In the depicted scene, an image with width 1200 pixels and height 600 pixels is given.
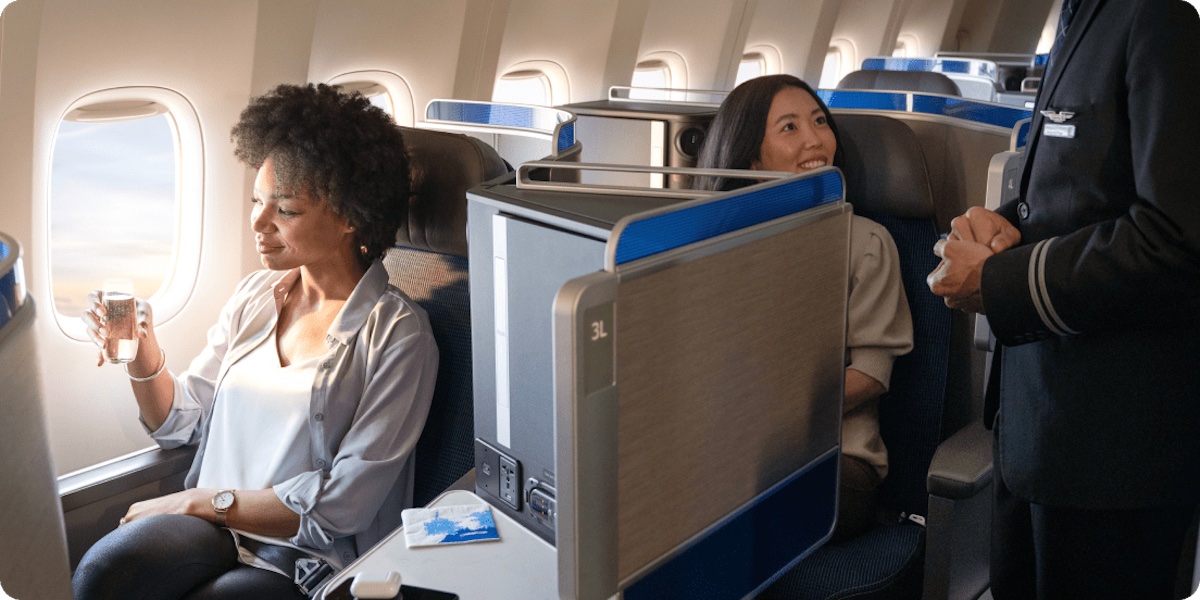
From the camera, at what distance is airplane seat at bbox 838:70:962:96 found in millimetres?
6305

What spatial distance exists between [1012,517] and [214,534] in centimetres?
152

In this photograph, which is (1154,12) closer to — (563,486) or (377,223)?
(563,486)

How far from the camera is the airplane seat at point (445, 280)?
2.29 m

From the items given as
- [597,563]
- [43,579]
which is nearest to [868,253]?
[597,563]

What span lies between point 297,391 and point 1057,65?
1569mm

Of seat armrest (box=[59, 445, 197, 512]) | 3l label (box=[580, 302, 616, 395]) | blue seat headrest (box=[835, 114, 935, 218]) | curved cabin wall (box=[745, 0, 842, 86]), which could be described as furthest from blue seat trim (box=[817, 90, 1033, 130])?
curved cabin wall (box=[745, 0, 842, 86])

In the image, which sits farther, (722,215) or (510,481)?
(510,481)

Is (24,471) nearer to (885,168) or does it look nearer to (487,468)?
(487,468)

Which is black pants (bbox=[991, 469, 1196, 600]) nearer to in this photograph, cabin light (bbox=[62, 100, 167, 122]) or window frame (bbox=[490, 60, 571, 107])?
cabin light (bbox=[62, 100, 167, 122])

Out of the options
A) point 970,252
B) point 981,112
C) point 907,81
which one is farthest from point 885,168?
point 907,81

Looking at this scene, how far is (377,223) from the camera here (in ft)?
7.56

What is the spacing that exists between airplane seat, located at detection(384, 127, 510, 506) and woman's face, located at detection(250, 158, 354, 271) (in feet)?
0.64

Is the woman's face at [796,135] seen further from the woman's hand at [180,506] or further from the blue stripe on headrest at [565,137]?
the woman's hand at [180,506]

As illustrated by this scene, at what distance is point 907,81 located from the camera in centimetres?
670
